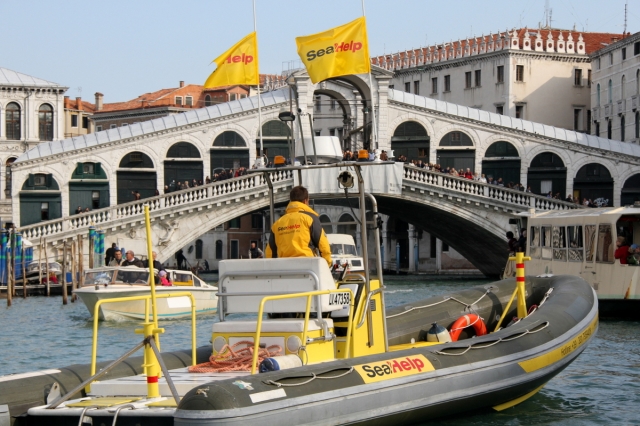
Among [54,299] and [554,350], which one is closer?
[554,350]

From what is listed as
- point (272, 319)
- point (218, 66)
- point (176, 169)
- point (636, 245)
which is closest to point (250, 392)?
point (272, 319)

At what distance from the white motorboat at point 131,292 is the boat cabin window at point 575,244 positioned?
651 cm

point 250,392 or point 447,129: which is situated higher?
point 447,129

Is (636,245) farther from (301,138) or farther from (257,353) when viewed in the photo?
(257,353)

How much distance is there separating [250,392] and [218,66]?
7397 mm

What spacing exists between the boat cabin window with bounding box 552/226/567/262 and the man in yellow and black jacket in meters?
12.1

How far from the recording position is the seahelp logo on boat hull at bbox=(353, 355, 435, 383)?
787 cm

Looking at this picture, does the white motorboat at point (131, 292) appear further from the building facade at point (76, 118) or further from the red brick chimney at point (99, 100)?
the red brick chimney at point (99, 100)

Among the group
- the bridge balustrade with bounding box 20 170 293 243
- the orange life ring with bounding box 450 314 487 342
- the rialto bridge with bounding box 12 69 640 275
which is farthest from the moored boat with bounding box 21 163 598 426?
the rialto bridge with bounding box 12 69 640 275

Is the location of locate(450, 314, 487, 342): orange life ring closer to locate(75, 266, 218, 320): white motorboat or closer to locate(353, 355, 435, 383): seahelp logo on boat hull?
locate(353, 355, 435, 383): seahelp logo on boat hull

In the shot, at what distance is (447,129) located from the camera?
37.9m

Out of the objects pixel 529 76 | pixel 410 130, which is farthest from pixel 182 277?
A: pixel 529 76

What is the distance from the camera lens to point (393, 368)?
319 inches

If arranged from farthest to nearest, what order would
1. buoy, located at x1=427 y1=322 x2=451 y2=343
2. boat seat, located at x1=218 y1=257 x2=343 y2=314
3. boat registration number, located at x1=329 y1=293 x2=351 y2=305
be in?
buoy, located at x1=427 y1=322 x2=451 y2=343 < boat registration number, located at x1=329 y1=293 x2=351 y2=305 < boat seat, located at x1=218 y1=257 x2=343 y2=314
